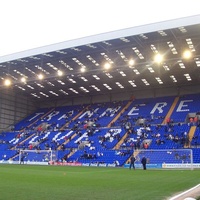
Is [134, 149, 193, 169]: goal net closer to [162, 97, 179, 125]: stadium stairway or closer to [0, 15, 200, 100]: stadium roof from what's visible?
[0, 15, 200, 100]: stadium roof

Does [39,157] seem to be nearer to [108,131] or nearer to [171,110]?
[108,131]

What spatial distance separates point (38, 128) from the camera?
4794 cm

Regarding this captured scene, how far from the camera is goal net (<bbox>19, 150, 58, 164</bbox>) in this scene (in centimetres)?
3566

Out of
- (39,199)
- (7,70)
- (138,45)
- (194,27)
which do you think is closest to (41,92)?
(7,70)

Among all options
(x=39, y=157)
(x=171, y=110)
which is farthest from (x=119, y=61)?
(x=39, y=157)

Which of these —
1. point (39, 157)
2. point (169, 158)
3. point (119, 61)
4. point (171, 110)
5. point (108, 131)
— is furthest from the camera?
point (171, 110)

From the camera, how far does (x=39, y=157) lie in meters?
36.1

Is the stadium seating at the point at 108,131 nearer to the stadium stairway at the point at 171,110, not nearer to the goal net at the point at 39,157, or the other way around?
the stadium stairway at the point at 171,110

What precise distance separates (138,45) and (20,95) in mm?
28220

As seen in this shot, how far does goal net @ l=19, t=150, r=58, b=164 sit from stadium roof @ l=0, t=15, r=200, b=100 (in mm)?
8545

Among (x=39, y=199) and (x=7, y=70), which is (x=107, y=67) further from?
(x=39, y=199)

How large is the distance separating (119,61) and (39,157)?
1448 cm

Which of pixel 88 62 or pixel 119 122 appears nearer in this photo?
pixel 88 62

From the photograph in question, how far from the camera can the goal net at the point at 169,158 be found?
91.3 feet
